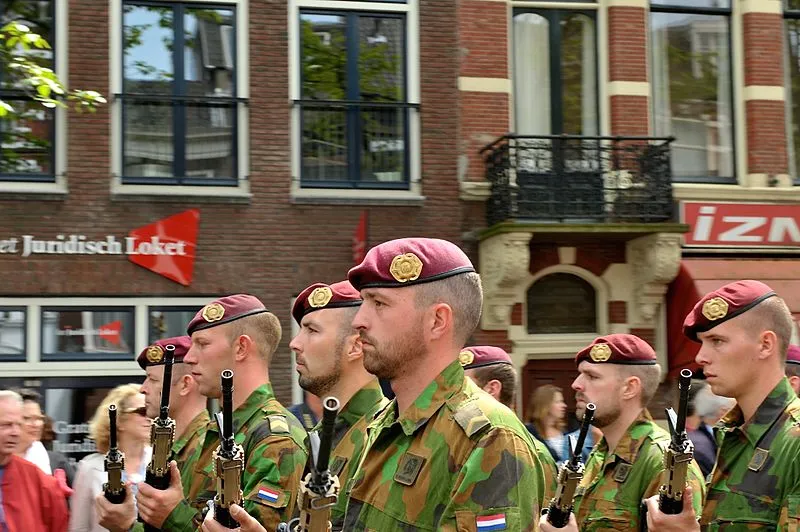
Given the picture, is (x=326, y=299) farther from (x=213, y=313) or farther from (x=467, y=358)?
(x=467, y=358)

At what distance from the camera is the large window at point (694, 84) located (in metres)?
13.7

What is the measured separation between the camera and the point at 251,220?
12.3 metres

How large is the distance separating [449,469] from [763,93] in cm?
1152

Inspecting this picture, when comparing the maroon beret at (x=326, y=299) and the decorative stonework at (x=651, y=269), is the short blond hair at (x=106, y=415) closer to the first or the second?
the maroon beret at (x=326, y=299)

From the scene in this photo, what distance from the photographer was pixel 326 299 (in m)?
4.96

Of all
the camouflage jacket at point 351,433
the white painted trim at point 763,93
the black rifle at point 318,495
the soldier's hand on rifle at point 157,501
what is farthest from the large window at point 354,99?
the black rifle at point 318,495

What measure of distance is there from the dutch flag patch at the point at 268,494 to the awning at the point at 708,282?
8.84 meters

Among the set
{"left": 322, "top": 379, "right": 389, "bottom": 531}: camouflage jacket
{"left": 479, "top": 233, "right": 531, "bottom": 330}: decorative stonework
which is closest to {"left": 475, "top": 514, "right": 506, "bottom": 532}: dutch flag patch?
{"left": 322, "top": 379, "right": 389, "bottom": 531}: camouflage jacket

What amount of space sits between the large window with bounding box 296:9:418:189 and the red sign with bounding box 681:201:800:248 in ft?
10.4

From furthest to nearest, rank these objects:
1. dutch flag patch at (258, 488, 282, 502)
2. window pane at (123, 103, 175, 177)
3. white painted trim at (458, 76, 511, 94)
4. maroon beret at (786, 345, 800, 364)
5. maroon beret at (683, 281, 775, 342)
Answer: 1. white painted trim at (458, 76, 511, 94)
2. window pane at (123, 103, 175, 177)
3. maroon beret at (786, 345, 800, 364)
4. dutch flag patch at (258, 488, 282, 502)
5. maroon beret at (683, 281, 775, 342)

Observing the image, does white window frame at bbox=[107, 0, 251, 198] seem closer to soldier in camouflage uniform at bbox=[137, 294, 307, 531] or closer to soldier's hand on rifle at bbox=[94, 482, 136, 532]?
→ soldier in camouflage uniform at bbox=[137, 294, 307, 531]

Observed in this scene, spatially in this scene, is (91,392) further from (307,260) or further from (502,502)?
(502,502)

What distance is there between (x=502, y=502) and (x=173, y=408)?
10.5 ft

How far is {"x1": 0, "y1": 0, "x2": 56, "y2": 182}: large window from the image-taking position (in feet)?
39.3
